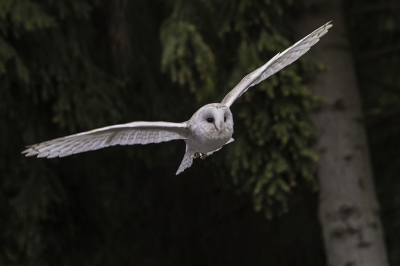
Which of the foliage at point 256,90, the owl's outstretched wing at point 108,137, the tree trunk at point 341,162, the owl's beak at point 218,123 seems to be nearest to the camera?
the owl's beak at point 218,123

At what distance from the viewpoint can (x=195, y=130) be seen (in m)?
2.09

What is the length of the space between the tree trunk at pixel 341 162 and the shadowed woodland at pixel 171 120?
5 centimetres

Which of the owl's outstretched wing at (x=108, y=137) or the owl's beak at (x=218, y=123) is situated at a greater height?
the owl's outstretched wing at (x=108, y=137)

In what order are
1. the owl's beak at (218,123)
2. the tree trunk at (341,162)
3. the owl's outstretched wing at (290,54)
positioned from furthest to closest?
the tree trunk at (341,162) < the owl's outstretched wing at (290,54) < the owl's beak at (218,123)

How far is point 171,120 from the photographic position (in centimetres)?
507

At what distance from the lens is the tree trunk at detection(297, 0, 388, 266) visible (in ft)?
16.1

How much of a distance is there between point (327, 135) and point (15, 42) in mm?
2717

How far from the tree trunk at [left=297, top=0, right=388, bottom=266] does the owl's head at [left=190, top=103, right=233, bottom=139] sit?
3010 millimetres

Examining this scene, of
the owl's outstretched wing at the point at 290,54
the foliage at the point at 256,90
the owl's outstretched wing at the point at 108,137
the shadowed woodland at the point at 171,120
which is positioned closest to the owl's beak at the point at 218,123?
the owl's outstretched wing at the point at 108,137

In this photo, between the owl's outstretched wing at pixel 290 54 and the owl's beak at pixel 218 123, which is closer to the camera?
the owl's beak at pixel 218 123

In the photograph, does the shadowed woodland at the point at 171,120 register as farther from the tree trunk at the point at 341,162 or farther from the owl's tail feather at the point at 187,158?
the owl's tail feather at the point at 187,158

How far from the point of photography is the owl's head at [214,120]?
6.46 feet

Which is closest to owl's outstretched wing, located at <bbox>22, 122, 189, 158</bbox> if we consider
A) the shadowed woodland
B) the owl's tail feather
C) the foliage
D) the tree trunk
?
the owl's tail feather

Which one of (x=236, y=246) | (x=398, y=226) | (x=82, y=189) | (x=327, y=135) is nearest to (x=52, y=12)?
(x=82, y=189)
